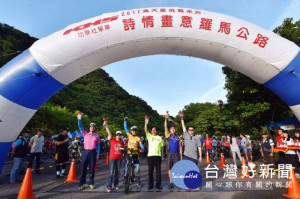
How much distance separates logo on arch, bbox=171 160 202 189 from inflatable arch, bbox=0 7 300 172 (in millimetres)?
4424

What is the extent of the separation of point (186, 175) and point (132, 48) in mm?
4731

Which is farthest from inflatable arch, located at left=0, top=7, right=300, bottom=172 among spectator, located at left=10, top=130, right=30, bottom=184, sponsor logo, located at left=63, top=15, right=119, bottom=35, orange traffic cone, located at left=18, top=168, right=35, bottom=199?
orange traffic cone, located at left=18, top=168, right=35, bottom=199

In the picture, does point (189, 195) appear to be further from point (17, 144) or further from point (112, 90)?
point (112, 90)

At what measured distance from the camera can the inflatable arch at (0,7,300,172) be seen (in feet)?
22.6

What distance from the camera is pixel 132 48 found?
24.5ft

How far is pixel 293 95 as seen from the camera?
24.2 ft

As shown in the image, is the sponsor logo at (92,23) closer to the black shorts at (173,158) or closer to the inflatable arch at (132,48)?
the inflatable arch at (132,48)

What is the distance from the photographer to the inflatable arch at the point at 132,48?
6.90m

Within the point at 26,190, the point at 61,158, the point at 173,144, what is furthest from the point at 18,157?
the point at 173,144

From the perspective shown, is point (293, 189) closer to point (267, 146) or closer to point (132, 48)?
point (267, 146)

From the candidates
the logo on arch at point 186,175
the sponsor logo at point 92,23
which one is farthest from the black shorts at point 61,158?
the logo on arch at point 186,175

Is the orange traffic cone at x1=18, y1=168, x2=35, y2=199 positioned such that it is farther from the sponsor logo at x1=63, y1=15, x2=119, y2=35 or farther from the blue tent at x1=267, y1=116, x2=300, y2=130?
the blue tent at x1=267, y1=116, x2=300, y2=130

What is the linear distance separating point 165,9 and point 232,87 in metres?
8.42

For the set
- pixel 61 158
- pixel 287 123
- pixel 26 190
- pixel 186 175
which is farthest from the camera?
pixel 287 123
